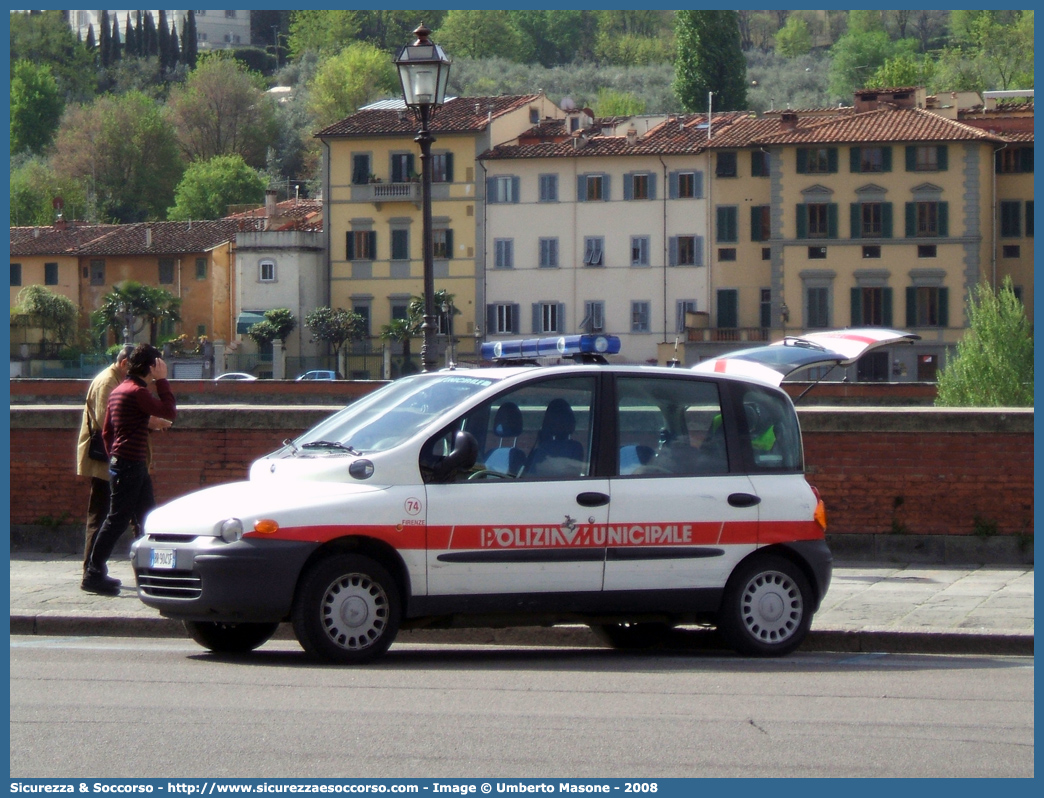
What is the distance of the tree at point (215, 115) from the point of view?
142875 millimetres

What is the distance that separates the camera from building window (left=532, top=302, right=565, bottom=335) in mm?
77250

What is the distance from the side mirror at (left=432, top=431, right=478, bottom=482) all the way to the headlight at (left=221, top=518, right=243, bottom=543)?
1.17 metres

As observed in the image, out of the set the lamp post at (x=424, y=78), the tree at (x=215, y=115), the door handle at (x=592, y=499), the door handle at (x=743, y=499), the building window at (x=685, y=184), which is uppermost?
the tree at (x=215, y=115)

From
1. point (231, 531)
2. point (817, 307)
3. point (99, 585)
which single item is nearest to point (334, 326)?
point (817, 307)

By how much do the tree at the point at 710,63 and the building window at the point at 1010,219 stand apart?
105 feet

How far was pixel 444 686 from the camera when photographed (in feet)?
27.8

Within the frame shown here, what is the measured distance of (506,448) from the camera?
9.26 meters

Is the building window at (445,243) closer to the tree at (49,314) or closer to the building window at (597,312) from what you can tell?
the building window at (597,312)

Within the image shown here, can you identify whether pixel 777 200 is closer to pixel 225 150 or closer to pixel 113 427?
pixel 113 427

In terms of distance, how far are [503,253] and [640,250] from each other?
6923 mm

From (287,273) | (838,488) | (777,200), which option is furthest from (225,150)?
(838,488)

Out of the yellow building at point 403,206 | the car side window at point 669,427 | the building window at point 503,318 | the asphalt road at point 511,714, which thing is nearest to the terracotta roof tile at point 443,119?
the yellow building at point 403,206

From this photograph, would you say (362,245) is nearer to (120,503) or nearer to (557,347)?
(120,503)

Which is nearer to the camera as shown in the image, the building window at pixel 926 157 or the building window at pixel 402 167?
the building window at pixel 926 157
